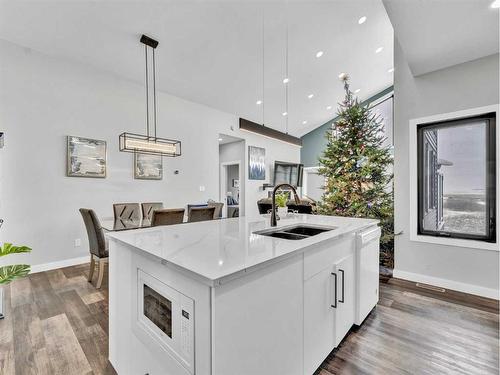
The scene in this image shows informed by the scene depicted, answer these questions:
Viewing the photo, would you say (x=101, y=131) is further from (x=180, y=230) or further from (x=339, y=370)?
(x=339, y=370)

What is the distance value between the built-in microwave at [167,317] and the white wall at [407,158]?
3240mm

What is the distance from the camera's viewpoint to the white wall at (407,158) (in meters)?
2.64

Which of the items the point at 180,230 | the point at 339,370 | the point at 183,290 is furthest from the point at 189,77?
the point at 339,370

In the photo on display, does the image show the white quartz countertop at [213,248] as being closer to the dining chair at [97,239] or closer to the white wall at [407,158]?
the dining chair at [97,239]

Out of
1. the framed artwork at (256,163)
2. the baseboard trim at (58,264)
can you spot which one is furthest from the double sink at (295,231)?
the framed artwork at (256,163)

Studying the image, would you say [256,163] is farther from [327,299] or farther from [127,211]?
[327,299]

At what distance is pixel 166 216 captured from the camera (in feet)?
8.99

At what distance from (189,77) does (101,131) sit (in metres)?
1.80

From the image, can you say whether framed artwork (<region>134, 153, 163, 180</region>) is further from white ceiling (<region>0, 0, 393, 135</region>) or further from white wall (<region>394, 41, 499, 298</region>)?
white wall (<region>394, 41, 499, 298</region>)

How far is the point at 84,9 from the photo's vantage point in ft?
9.21

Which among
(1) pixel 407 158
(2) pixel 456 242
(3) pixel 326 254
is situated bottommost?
(2) pixel 456 242

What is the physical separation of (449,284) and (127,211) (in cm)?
457

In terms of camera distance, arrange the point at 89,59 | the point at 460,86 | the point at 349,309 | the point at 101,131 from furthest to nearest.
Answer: the point at 101,131
the point at 89,59
the point at 460,86
the point at 349,309

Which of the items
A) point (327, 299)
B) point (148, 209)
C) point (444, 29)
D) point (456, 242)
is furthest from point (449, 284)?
point (148, 209)
